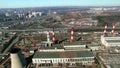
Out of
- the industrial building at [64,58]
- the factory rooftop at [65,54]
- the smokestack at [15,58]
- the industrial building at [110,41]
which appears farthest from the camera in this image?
the industrial building at [110,41]

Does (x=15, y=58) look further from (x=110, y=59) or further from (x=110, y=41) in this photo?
(x=110, y=41)

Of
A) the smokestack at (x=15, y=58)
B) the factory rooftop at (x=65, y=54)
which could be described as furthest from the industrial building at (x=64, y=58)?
the smokestack at (x=15, y=58)

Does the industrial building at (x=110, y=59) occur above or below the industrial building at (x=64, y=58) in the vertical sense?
below

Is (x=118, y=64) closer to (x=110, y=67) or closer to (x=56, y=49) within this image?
(x=110, y=67)

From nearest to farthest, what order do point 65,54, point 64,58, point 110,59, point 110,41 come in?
1. point 64,58
2. point 65,54
3. point 110,59
4. point 110,41

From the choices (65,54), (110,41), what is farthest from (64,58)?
(110,41)

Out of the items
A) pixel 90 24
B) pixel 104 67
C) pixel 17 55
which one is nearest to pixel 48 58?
pixel 17 55

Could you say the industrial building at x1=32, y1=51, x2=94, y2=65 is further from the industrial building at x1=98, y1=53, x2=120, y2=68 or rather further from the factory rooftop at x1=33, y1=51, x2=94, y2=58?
the industrial building at x1=98, y1=53, x2=120, y2=68

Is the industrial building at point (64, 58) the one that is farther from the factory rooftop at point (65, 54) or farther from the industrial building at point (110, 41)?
the industrial building at point (110, 41)

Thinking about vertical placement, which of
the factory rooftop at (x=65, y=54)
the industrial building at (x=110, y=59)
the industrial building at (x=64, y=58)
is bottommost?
the industrial building at (x=110, y=59)

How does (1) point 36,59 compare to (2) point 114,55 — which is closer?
(1) point 36,59

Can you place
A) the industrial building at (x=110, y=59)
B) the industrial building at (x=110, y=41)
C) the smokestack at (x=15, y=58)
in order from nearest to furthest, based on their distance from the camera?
the smokestack at (x=15, y=58) < the industrial building at (x=110, y=59) < the industrial building at (x=110, y=41)
